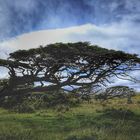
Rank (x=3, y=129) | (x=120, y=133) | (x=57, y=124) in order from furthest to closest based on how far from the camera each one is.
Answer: (x=57, y=124), (x=3, y=129), (x=120, y=133)

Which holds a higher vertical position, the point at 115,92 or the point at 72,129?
the point at 115,92

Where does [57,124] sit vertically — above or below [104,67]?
below

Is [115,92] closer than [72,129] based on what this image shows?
Yes

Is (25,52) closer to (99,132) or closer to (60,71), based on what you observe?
(60,71)

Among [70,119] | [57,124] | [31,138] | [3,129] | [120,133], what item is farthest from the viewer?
[70,119]

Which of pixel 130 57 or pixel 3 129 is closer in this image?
pixel 130 57

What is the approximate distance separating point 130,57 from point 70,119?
9628mm

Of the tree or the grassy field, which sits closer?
the grassy field

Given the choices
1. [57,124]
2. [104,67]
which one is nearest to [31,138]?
[104,67]

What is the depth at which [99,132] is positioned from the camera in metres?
20.3

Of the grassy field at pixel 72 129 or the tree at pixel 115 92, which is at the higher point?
the tree at pixel 115 92

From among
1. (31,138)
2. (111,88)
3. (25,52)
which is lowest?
(31,138)

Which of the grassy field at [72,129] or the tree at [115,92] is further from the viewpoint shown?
the tree at [115,92]

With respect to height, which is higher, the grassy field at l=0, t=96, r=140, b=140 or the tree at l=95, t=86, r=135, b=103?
the tree at l=95, t=86, r=135, b=103
